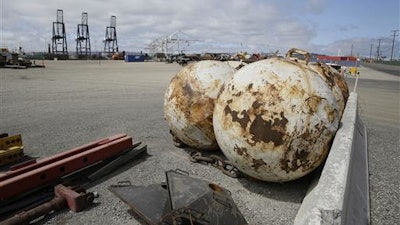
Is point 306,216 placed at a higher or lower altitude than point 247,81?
lower

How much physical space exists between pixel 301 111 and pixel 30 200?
3140mm

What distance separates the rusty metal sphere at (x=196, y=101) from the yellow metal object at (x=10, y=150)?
2.34m

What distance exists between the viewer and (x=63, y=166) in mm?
4094

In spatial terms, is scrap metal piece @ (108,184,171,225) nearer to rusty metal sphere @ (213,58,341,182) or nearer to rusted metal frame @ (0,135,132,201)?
rusted metal frame @ (0,135,132,201)

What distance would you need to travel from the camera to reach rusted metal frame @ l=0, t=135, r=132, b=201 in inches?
140

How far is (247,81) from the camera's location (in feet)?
13.0

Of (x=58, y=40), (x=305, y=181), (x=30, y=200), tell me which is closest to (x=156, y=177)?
(x=30, y=200)

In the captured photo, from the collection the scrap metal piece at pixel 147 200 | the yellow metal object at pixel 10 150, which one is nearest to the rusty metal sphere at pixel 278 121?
the scrap metal piece at pixel 147 200

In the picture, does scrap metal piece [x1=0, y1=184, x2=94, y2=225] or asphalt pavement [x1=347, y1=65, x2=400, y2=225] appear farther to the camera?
asphalt pavement [x1=347, y1=65, x2=400, y2=225]

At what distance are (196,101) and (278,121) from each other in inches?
64.0

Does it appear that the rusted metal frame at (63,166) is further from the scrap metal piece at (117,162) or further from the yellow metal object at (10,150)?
the yellow metal object at (10,150)

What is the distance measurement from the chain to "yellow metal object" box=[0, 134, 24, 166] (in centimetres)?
263

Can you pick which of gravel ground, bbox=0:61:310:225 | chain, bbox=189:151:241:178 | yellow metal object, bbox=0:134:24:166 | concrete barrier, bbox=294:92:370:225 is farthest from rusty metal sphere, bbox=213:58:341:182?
yellow metal object, bbox=0:134:24:166

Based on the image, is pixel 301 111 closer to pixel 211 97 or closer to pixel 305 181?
pixel 305 181
